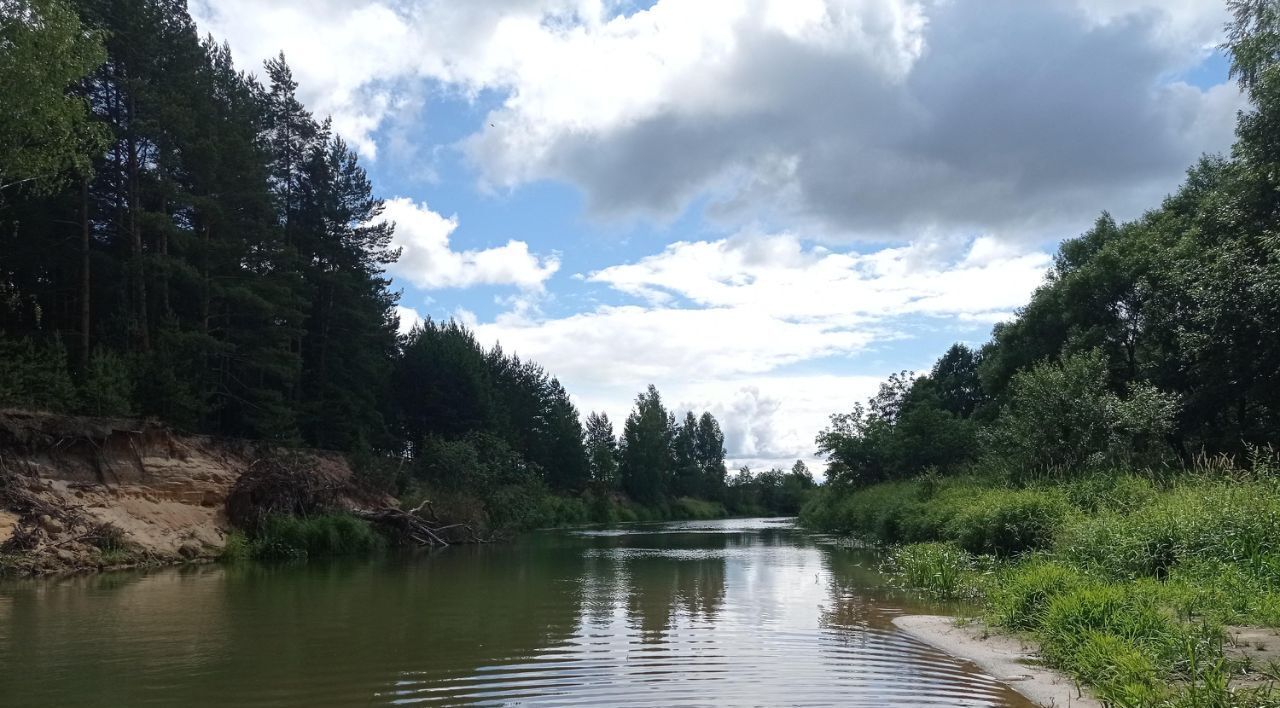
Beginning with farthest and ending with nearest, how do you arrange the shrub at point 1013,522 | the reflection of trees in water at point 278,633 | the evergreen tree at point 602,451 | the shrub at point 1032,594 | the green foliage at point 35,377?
1. the evergreen tree at point 602,451
2. the green foliage at point 35,377
3. the shrub at point 1013,522
4. the shrub at point 1032,594
5. the reflection of trees in water at point 278,633

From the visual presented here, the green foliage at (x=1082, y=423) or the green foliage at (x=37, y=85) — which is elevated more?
the green foliage at (x=37, y=85)

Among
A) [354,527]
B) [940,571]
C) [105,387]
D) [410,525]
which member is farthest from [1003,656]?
[410,525]

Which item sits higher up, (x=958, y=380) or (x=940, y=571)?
(x=958, y=380)

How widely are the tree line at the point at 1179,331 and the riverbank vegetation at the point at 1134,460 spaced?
0.09 m

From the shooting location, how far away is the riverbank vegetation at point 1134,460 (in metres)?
10.4

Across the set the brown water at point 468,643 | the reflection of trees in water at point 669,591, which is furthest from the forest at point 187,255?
the reflection of trees in water at point 669,591

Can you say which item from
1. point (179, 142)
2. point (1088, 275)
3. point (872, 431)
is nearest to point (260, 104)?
point (179, 142)

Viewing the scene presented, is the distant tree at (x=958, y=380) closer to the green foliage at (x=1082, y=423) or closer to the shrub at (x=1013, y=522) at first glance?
the green foliage at (x=1082, y=423)

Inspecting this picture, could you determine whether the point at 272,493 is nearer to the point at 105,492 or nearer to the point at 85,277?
the point at 105,492

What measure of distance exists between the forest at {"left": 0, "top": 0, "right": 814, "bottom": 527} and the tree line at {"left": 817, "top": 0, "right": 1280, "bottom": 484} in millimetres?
27872

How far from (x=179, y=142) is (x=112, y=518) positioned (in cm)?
1444

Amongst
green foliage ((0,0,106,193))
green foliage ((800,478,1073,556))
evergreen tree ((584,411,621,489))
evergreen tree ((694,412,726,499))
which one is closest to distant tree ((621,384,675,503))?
evergreen tree ((584,411,621,489))

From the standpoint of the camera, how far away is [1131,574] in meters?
13.6

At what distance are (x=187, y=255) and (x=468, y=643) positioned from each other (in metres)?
28.1
